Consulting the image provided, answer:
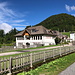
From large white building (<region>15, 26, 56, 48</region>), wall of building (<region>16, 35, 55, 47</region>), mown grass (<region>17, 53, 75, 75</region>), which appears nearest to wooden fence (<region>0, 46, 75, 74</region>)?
mown grass (<region>17, 53, 75, 75</region>)

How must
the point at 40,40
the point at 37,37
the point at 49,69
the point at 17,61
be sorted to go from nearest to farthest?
the point at 17,61 < the point at 49,69 < the point at 40,40 < the point at 37,37

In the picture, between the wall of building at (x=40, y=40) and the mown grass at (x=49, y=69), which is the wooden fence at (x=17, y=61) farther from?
the wall of building at (x=40, y=40)

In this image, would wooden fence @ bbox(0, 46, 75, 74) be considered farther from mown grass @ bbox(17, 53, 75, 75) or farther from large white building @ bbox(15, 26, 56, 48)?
large white building @ bbox(15, 26, 56, 48)

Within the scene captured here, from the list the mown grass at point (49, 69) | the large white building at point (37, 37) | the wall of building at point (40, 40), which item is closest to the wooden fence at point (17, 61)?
the mown grass at point (49, 69)

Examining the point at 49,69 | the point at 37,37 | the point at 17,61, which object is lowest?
the point at 49,69

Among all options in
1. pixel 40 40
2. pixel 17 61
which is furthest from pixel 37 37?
pixel 17 61

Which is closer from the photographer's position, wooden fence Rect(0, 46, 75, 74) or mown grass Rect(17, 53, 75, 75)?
wooden fence Rect(0, 46, 75, 74)

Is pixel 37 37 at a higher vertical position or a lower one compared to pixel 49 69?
higher

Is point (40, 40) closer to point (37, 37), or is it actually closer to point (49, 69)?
point (37, 37)

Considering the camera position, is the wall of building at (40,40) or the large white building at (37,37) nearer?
the wall of building at (40,40)

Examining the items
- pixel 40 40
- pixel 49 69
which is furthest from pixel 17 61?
pixel 40 40

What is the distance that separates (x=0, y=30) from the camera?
121 metres

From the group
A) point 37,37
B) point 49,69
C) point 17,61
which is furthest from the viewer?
point 37,37

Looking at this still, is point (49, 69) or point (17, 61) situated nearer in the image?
point (17, 61)
